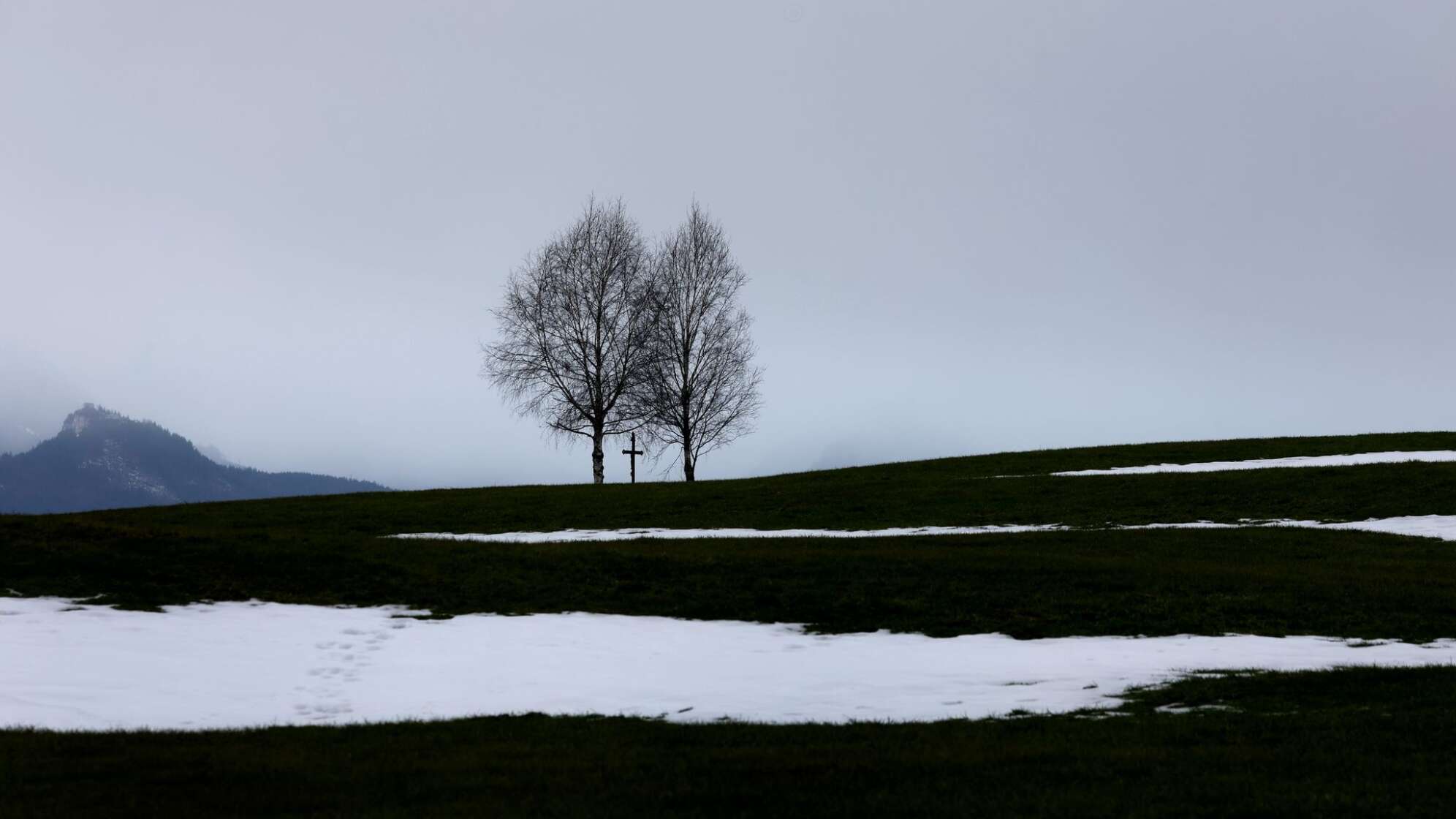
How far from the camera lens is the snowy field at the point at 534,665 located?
12297 millimetres

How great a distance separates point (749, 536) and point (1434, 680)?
57.9ft

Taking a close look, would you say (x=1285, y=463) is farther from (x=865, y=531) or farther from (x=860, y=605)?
(x=860, y=605)

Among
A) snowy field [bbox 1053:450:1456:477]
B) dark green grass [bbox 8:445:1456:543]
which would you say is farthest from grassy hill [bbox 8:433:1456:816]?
snowy field [bbox 1053:450:1456:477]

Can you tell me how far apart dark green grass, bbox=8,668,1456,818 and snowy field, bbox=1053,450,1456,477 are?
2825 cm

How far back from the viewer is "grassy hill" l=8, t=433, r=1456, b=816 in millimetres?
7715

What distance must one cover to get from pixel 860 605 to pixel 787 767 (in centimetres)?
1050

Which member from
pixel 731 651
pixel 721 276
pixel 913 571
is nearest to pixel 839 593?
pixel 913 571

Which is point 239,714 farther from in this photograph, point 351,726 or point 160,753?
point 160,753

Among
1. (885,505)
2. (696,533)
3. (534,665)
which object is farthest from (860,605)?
(885,505)

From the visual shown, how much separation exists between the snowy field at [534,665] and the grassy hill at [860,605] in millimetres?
Answer: 1012

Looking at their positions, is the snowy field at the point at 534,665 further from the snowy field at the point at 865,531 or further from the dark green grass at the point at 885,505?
the dark green grass at the point at 885,505

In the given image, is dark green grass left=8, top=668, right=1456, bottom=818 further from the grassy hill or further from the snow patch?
the snow patch

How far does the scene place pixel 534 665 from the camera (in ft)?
49.1

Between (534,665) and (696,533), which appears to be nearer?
(534,665)
